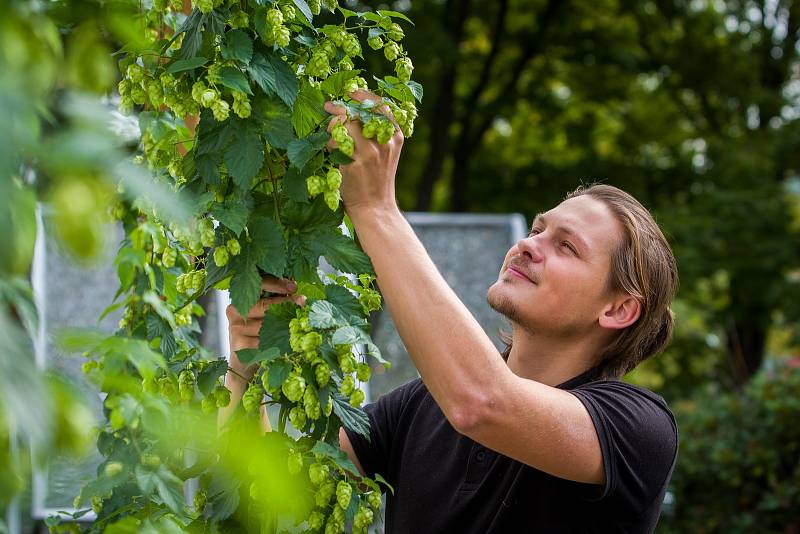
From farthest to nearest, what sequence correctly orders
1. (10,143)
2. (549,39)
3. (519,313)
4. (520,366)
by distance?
(549,39) < (520,366) < (519,313) < (10,143)

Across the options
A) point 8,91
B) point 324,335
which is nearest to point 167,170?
point 324,335

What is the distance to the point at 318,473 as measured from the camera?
1.67 m

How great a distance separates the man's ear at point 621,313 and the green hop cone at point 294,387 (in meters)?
0.97

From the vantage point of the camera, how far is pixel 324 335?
1.73 metres

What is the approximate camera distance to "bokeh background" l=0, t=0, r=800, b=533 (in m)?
9.83

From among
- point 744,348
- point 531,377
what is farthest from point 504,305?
point 744,348

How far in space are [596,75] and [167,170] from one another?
11.4 m

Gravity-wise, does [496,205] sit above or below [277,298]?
below

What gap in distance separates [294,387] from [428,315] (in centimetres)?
27

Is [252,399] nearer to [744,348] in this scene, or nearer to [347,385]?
[347,385]

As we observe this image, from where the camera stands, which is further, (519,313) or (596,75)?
(596,75)

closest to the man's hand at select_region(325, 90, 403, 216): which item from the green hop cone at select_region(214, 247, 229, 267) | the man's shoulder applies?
the green hop cone at select_region(214, 247, 229, 267)

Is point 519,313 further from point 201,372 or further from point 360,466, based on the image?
point 201,372

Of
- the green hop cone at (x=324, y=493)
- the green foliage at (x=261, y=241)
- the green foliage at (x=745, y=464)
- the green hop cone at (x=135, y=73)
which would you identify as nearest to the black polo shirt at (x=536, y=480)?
the green foliage at (x=261, y=241)
